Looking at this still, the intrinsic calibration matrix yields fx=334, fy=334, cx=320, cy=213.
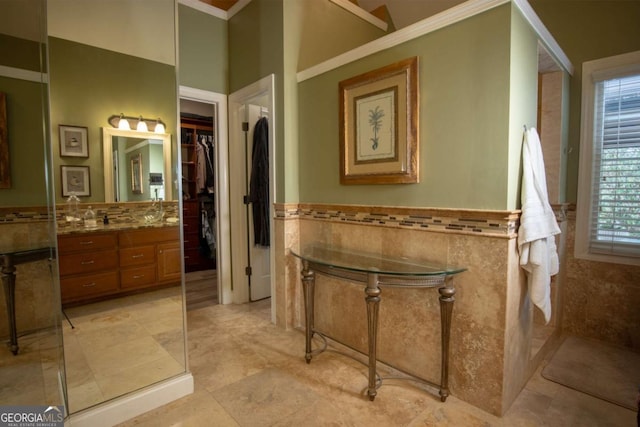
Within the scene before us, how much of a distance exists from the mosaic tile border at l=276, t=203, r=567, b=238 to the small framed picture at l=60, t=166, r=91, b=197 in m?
1.36

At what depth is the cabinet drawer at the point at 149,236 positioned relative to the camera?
1837 mm

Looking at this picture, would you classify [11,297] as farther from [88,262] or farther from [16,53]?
[16,53]

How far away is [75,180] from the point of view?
5.30ft

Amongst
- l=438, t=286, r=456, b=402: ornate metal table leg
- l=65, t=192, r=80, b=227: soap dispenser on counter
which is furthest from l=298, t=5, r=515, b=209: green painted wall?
l=65, t=192, r=80, b=227: soap dispenser on counter

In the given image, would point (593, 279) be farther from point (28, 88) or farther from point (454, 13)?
point (28, 88)

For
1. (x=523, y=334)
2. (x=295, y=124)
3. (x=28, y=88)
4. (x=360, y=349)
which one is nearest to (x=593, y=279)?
(x=523, y=334)

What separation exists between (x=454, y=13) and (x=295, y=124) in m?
1.38

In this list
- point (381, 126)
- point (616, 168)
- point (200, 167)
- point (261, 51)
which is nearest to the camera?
point (381, 126)

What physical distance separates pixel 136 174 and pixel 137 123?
0.92ft

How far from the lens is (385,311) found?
2.15 meters

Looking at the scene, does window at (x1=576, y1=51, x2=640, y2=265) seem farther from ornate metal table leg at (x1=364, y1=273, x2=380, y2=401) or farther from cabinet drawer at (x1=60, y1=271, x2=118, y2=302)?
cabinet drawer at (x1=60, y1=271, x2=118, y2=302)

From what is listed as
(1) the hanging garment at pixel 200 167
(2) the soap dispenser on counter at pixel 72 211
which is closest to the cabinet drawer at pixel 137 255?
(2) the soap dispenser on counter at pixel 72 211

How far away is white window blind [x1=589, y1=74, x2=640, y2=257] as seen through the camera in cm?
233

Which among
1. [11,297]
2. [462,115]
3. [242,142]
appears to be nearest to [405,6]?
[242,142]
